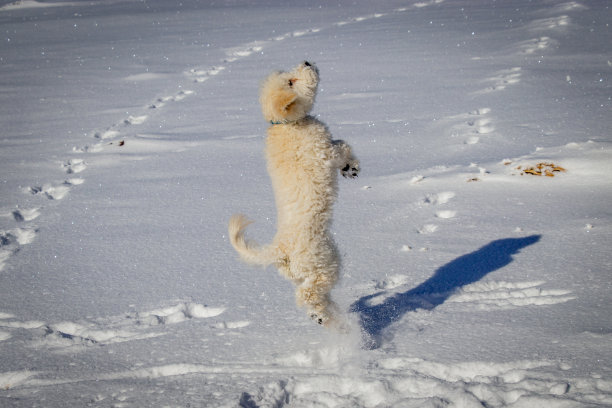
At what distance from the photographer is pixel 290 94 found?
187 centimetres

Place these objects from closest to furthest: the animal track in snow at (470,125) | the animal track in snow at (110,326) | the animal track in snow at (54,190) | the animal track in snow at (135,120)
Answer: the animal track in snow at (110,326) < the animal track in snow at (54,190) < the animal track in snow at (470,125) < the animal track in snow at (135,120)

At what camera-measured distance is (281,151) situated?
6.48 ft

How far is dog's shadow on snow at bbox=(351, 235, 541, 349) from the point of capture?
91.7 inches

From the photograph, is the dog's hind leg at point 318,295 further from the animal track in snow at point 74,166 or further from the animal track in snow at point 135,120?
the animal track in snow at point 135,120

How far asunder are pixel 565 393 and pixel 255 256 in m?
1.26

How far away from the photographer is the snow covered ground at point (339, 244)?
188 cm

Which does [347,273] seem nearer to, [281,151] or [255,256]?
[255,256]

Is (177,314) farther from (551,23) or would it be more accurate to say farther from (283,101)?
(551,23)

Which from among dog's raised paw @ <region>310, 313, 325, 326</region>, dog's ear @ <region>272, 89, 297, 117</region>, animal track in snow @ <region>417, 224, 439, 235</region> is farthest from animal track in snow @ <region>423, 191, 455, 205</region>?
dog's ear @ <region>272, 89, 297, 117</region>

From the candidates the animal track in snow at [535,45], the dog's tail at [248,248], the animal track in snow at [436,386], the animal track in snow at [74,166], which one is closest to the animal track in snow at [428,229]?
the animal track in snow at [436,386]

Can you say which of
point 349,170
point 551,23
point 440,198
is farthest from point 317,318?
point 551,23

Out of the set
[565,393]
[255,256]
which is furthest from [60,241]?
[565,393]

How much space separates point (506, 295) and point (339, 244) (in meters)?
1.01

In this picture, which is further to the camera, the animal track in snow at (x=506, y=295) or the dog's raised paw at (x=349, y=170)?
the animal track in snow at (x=506, y=295)
